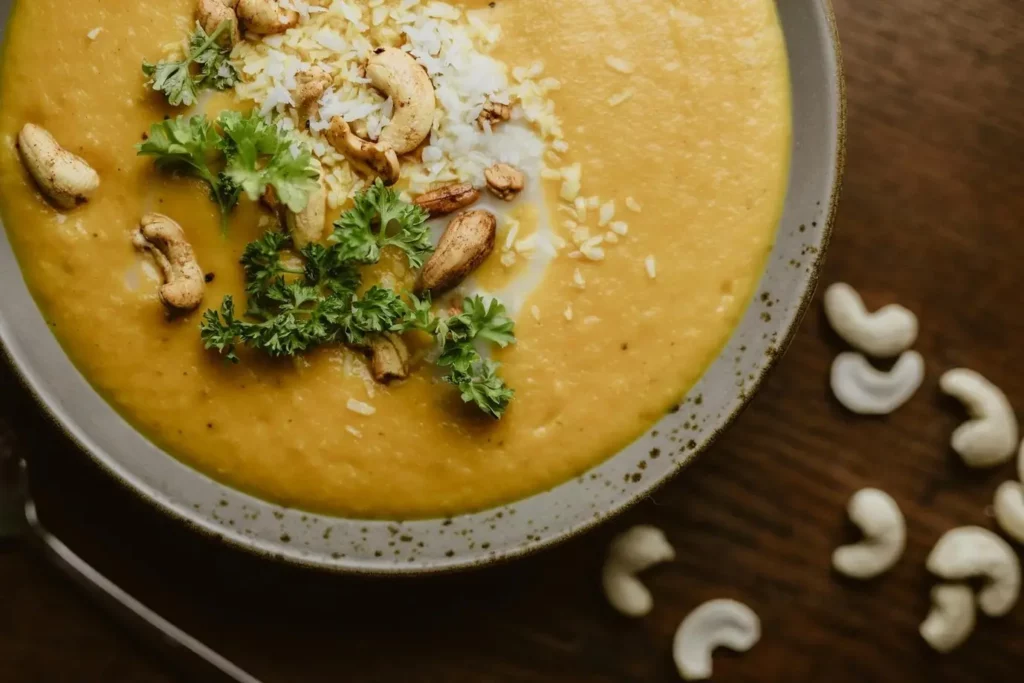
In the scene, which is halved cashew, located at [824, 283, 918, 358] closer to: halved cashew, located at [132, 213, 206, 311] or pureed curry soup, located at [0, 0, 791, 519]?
pureed curry soup, located at [0, 0, 791, 519]

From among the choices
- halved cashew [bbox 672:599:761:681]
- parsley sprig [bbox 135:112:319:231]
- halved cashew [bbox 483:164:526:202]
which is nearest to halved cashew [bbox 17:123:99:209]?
parsley sprig [bbox 135:112:319:231]

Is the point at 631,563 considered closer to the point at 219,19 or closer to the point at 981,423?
the point at 981,423

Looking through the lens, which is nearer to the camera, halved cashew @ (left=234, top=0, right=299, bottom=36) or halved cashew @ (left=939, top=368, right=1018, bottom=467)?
halved cashew @ (left=234, top=0, right=299, bottom=36)

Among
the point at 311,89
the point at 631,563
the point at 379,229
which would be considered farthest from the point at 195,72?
the point at 631,563

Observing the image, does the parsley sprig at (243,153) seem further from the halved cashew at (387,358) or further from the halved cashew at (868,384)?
the halved cashew at (868,384)

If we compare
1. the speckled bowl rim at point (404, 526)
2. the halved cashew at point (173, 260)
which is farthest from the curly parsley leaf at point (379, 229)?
the speckled bowl rim at point (404, 526)

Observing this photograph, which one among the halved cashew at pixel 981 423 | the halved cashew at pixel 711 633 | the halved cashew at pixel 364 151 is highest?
the halved cashew at pixel 364 151

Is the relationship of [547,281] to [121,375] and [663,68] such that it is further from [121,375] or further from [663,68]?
[121,375]
